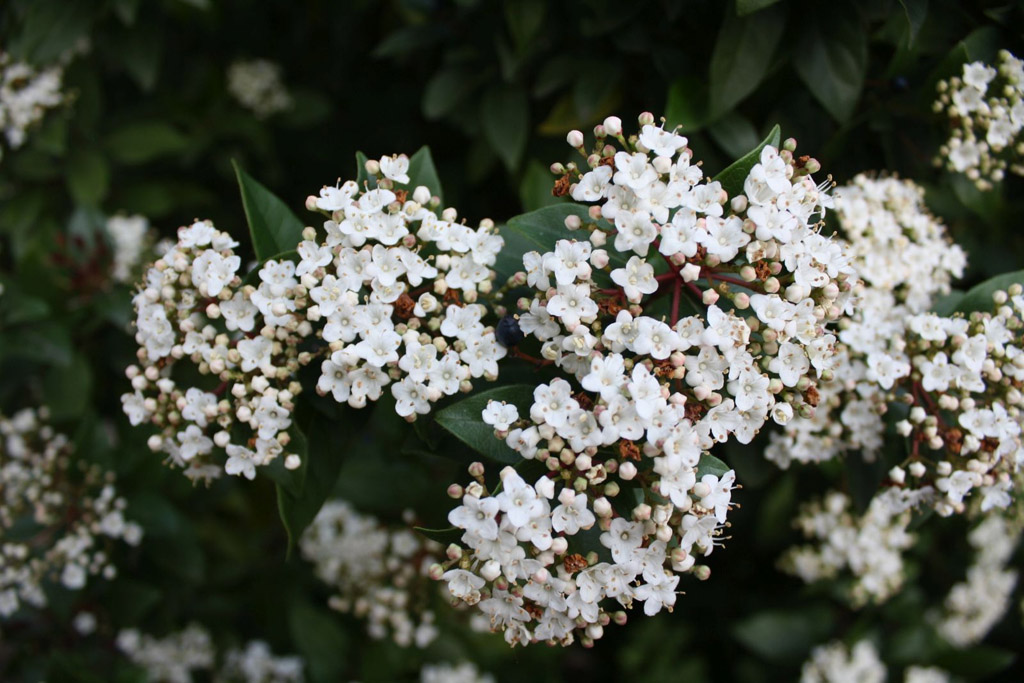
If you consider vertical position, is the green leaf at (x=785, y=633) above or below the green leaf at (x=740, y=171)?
below

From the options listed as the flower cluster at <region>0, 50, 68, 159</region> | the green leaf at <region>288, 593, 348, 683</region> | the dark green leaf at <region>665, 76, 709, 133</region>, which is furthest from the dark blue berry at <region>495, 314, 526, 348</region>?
the flower cluster at <region>0, 50, 68, 159</region>

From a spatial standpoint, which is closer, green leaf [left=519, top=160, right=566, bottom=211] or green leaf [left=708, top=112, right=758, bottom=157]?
green leaf [left=708, top=112, right=758, bottom=157]

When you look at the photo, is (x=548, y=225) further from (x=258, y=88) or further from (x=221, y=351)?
(x=258, y=88)

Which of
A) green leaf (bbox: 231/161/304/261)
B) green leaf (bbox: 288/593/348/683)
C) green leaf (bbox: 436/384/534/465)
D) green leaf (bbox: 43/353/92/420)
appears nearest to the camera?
green leaf (bbox: 436/384/534/465)

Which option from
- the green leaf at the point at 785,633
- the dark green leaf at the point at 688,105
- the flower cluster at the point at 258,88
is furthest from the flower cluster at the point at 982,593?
the flower cluster at the point at 258,88

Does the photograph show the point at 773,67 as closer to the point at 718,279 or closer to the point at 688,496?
the point at 718,279

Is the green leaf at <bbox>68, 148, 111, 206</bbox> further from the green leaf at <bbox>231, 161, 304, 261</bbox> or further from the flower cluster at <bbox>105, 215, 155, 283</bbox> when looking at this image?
the green leaf at <bbox>231, 161, 304, 261</bbox>

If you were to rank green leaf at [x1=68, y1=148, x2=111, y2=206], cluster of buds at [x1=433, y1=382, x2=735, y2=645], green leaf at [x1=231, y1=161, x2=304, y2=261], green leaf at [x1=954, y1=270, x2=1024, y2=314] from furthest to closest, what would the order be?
green leaf at [x1=68, y1=148, x2=111, y2=206]
green leaf at [x1=954, y1=270, x2=1024, y2=314]
green leaf at [x1=231, y1=161, x2=304, y2=261]
cluster of buds at [x1=433, y1=382, x2=735, y2=645]

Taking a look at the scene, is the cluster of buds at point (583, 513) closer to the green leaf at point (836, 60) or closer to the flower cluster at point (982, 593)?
the green leaf at point (836, 60)

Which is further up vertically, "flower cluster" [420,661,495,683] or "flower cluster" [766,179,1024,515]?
"flower cluster" [766,179,1024,515]
